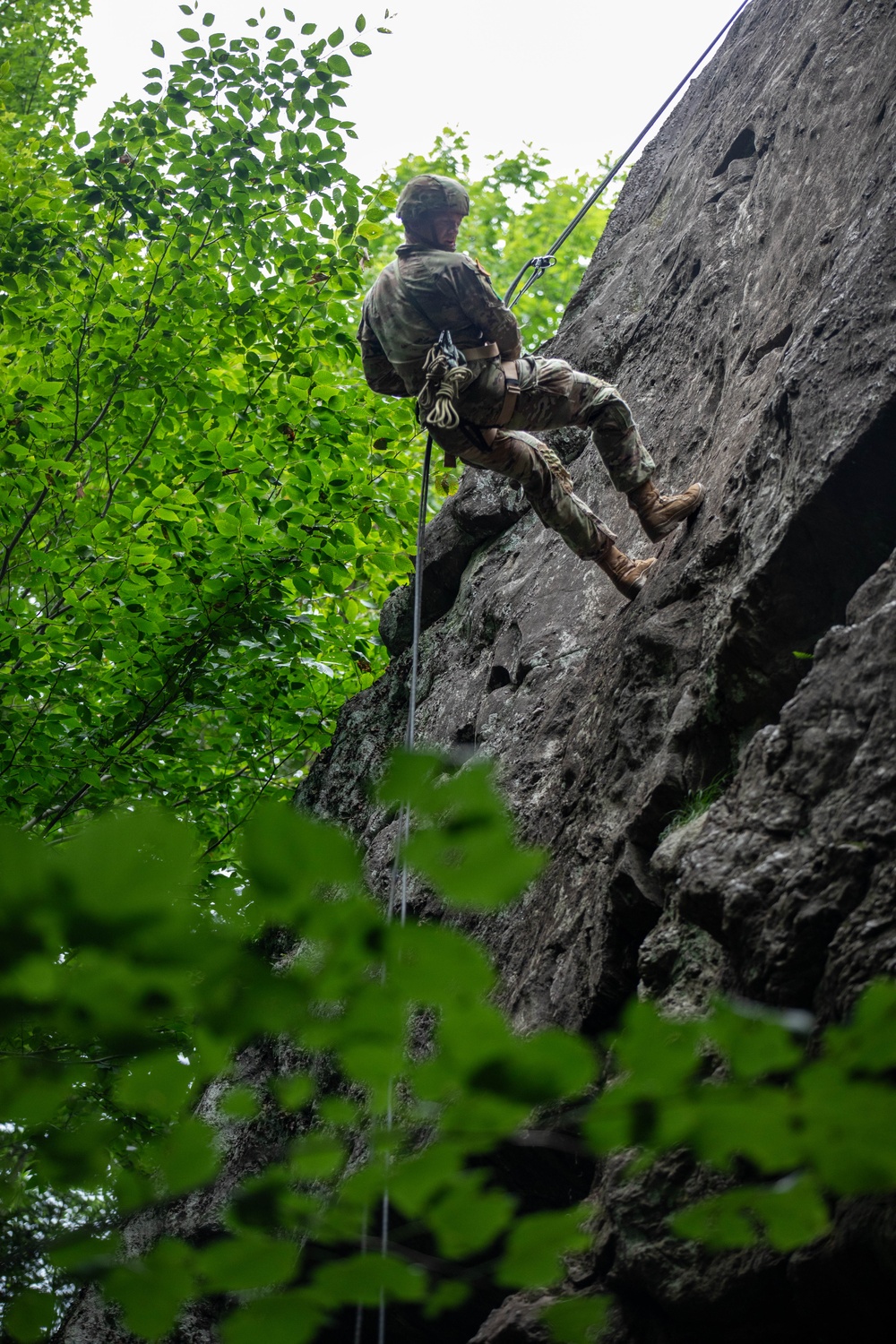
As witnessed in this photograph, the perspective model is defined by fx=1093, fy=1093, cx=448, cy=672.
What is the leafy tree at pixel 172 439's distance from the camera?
7434mm

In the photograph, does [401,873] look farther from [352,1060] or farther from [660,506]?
[352,1060]

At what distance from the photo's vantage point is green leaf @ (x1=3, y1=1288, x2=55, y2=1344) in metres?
1.64

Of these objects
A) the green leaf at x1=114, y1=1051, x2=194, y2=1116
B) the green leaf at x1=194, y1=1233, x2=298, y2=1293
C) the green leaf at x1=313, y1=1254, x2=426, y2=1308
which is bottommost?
the green leaf at x1=313, y1=1254, x2=426, y2=1308

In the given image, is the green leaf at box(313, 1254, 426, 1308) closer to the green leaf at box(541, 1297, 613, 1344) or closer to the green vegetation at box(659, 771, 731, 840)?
the green leaf at box(541, 1297, 613, 1344)

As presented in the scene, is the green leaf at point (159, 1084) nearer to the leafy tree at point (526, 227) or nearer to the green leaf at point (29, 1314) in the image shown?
the green leaf at point (29, 1314)

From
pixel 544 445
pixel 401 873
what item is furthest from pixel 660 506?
pixel 401 873

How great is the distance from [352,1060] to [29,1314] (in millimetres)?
652

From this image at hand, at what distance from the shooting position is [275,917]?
1562mm

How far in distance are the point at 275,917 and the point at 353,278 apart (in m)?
7.98

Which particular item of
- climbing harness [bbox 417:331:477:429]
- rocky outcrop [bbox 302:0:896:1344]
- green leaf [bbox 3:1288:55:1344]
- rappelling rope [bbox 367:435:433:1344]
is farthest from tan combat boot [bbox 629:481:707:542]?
green leaf [bbox 3:1288:55:1344]

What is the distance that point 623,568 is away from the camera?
226 inches

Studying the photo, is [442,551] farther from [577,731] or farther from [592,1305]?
[592,1305]

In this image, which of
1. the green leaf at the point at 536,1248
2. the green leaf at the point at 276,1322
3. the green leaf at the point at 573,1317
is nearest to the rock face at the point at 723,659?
the green leaf at the point at 573,1317

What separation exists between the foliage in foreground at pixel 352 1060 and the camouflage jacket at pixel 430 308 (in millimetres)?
4524
